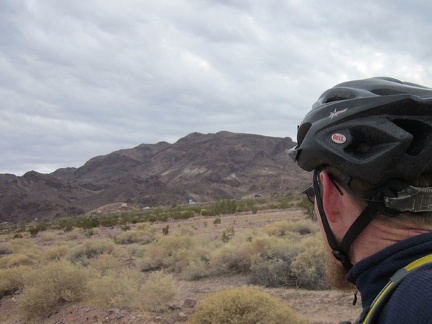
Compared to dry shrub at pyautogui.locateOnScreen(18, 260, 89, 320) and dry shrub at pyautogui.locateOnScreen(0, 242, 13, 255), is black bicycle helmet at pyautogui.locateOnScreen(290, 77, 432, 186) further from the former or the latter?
dry shrub at pyautogui.locateOnScreen(0, 242, 13, 255)

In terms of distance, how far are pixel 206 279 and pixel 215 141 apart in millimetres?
129008

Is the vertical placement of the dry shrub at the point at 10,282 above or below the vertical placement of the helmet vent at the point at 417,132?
below

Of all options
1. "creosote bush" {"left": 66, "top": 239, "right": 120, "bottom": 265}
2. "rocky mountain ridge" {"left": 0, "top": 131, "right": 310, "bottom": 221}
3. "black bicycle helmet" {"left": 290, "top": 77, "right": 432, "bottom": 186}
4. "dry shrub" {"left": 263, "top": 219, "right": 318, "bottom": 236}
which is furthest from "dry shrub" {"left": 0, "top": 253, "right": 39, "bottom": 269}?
"rocky mountain ridge" {"left": 0, "top": 131, "right": 310, "bottom": 221}

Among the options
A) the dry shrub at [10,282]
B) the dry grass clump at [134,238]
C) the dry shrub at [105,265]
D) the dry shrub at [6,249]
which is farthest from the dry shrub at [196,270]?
the dry shrub at [6,249]

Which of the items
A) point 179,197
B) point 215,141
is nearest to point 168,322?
point 179,197

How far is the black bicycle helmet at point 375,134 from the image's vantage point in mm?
1569

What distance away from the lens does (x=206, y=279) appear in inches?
421

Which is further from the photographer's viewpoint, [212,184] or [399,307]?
[212,184]

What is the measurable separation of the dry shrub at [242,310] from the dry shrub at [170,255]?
19.6 feet

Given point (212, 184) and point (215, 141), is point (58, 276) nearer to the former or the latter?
point (212, 184)

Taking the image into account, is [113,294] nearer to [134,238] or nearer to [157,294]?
[157,294]

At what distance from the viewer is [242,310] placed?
582cm

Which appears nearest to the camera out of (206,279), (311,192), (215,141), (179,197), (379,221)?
(379,221)

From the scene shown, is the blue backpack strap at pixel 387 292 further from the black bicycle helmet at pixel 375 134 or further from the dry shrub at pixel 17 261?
the dry shrub at pixel 17 261
